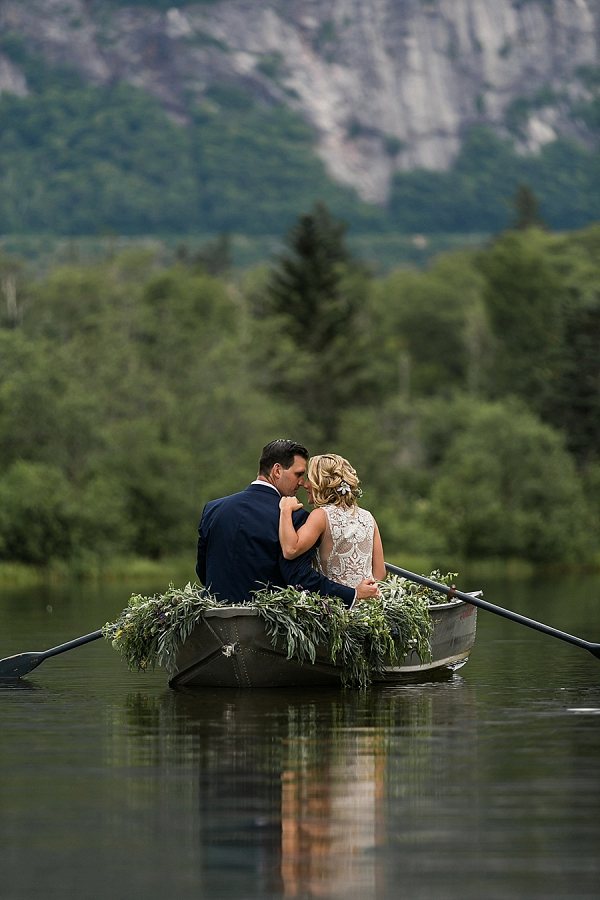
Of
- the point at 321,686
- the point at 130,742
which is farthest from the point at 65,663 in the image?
the point at 130,742

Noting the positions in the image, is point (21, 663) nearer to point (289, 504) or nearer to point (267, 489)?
point (267, 489)

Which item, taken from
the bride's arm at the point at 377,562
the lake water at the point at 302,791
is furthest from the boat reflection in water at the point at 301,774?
the bride's arm at the point at 377,562

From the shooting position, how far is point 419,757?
970 centimetres

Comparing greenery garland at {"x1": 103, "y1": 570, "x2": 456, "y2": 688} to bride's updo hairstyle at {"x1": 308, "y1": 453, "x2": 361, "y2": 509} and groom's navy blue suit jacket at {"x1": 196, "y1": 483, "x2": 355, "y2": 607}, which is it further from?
bride's updo hairstyle at {"x1": 308, "y1": 453, "x2": 361, "y2": 509}

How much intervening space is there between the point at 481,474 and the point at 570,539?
3.91 meters

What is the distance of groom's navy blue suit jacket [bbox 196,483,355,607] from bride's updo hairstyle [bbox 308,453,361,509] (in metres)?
0.23

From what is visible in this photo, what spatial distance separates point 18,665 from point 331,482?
354 cm

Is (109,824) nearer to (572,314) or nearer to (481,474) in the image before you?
(481,474)

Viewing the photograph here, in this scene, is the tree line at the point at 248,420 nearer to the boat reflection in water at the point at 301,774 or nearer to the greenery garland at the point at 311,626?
the greenery garland at the point at 311,626

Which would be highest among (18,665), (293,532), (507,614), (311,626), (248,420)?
(248,420)

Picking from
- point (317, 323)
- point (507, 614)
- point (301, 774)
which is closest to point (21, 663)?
point (507, 614)

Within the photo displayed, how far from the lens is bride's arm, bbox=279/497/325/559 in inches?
511

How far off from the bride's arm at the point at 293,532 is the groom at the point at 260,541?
0.42 feet

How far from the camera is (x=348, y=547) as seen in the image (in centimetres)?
1362
